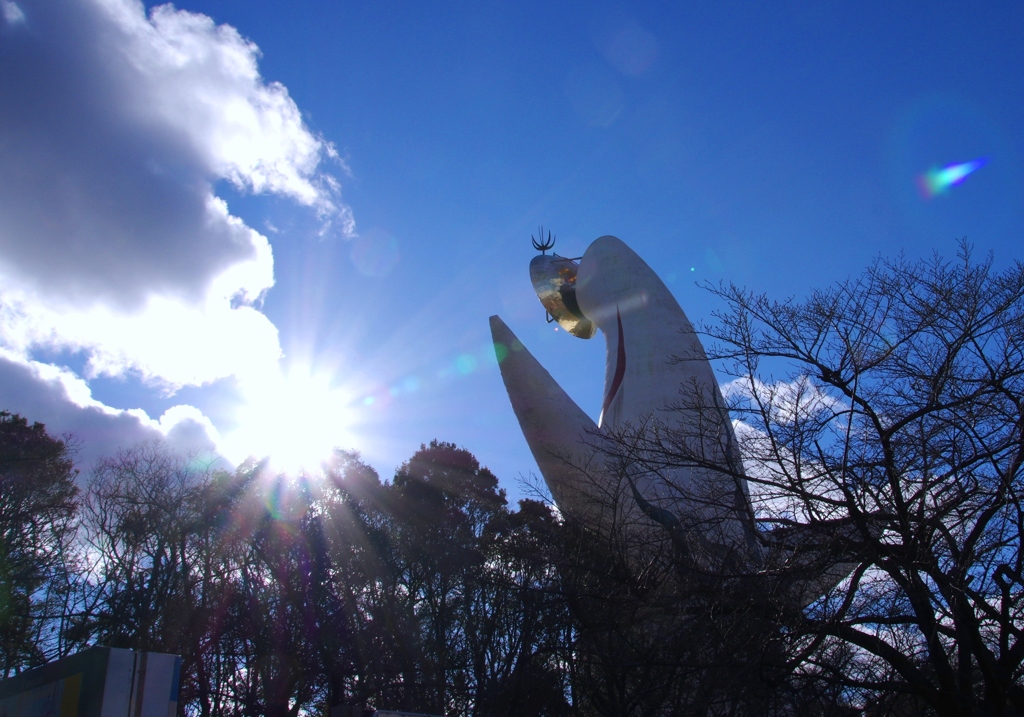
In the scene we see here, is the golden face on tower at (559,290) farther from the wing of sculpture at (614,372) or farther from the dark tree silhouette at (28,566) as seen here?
the dark tree silhouette at (28,566)

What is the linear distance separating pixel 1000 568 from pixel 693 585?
204 centimetres

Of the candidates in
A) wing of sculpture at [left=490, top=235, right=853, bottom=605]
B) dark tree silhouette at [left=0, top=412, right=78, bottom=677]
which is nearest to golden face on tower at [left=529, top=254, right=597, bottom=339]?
wing of sculpture at [left=490, top=235, right=853, bottom=605]

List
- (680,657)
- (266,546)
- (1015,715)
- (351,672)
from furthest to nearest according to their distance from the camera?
1. (266,546)
2. (351,672)
3. (680,657)
4. (1015,715)

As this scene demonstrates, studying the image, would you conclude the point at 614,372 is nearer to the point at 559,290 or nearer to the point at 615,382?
the point at 615,382

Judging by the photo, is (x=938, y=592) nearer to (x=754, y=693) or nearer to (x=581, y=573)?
(x=754, y=693)

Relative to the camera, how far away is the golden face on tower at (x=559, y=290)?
21172 mm

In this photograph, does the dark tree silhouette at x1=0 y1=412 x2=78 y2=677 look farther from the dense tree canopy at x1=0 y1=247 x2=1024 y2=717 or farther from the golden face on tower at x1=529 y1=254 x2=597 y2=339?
the golden face on tower at x1=529 y1=254 x2=597 y2=339

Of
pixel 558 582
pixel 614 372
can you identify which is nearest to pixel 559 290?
pixel 614 372

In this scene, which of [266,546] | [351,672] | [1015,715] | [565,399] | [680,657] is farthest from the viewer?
[266,546]

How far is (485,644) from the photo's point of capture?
1450cm

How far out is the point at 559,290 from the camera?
69.5ft

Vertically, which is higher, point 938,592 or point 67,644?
point 67,644

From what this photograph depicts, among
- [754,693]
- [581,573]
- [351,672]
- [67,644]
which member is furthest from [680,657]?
[67,644]

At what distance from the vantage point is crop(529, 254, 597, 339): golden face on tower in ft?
69.5
